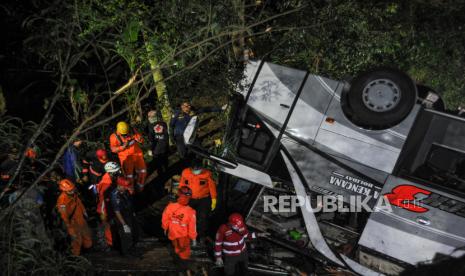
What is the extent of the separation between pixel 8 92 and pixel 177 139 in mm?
4616

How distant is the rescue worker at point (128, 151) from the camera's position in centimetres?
702

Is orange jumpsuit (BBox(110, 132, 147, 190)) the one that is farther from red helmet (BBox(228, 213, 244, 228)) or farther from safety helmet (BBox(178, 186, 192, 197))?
red helmet (BBox(228, 213, 244, 228))

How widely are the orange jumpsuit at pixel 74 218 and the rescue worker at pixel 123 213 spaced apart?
0.47m

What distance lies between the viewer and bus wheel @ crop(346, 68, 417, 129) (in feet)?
16.1

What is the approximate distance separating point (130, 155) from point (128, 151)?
0.08 metres

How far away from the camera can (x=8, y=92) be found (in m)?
9.16

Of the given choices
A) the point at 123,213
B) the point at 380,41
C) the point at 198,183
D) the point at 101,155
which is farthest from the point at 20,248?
the point at 380,41

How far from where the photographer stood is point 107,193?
575 cm

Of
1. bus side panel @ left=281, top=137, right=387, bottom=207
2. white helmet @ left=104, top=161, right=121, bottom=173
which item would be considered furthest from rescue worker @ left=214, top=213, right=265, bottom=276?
white helmet @ left=104, top=161, right=121, bottom=173

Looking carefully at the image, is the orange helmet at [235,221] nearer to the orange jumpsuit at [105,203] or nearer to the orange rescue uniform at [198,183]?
the orange rescue uniform at [198,183]

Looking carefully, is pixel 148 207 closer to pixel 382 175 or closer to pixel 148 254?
pixel 148 254

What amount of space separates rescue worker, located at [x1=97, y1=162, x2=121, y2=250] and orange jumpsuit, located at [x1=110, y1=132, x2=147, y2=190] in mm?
972

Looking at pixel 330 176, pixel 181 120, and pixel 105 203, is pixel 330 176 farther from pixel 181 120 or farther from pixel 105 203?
pixel 181 120

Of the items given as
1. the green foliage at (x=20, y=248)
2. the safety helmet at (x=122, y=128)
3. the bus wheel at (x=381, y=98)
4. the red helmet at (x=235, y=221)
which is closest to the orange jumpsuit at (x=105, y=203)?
the safety helmet at (x=122, y=128)
